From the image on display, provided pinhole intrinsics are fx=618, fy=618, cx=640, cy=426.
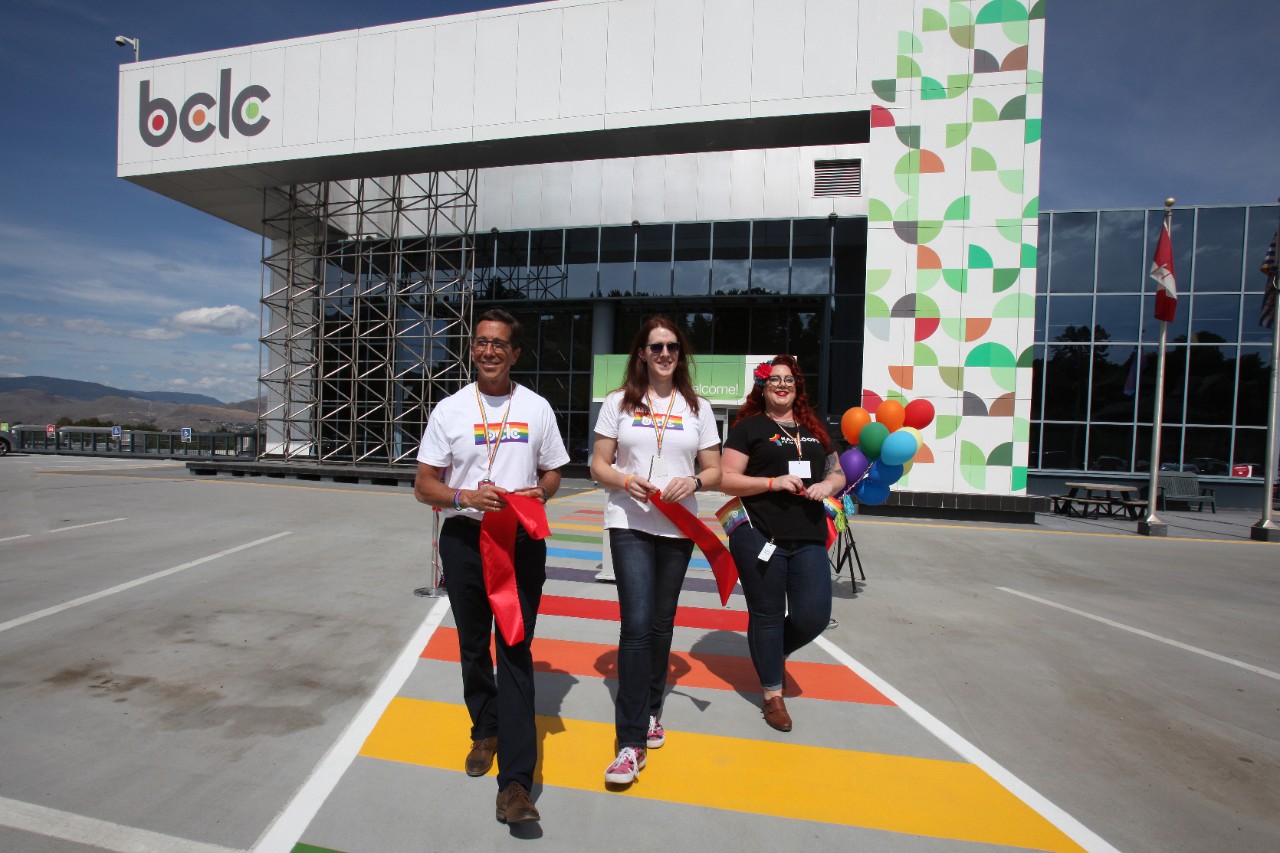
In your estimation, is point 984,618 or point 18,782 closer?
point 18,782

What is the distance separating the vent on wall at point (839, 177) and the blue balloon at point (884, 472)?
1495cm

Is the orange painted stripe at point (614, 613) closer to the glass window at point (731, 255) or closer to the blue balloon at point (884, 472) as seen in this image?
the blue balloon at point (884, 472)

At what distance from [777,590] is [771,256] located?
17545mm

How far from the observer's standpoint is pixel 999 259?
14.5 meters

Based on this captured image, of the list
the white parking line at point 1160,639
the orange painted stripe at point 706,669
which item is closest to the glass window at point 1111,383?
the white parking line at point 1160,639

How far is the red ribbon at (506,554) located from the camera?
8.39 ft

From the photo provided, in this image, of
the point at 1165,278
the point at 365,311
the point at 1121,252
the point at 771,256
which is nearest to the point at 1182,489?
the point at 1121,252

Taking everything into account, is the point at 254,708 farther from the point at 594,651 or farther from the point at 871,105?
the point at 871,105

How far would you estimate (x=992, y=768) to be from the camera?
3.06 metres

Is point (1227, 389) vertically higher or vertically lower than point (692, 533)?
higher

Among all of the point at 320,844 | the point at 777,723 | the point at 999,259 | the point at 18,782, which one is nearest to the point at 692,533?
the point at 777,723

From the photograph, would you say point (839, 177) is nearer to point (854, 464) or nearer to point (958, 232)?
point (958, 232)

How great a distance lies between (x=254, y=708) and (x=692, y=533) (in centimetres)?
269

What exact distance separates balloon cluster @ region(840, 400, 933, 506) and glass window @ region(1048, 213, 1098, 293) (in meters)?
17.6
